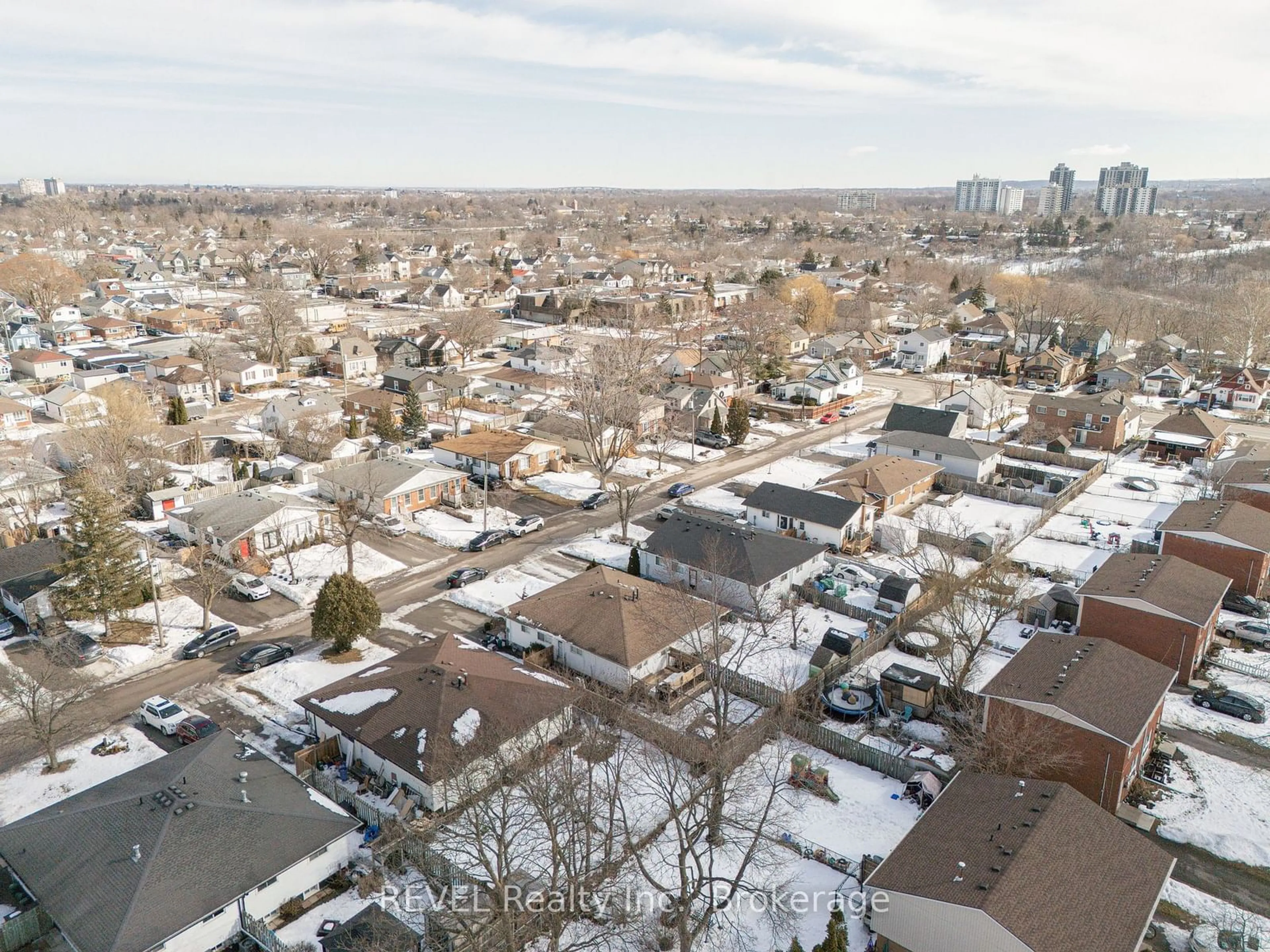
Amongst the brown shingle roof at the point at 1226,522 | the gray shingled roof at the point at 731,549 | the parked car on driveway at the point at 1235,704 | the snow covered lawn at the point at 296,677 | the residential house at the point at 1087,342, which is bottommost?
the snow covered lawn at the point at 296,677

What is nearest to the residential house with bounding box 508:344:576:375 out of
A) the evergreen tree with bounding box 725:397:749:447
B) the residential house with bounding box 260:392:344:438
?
the residential house with bounding box 260:392:344:438

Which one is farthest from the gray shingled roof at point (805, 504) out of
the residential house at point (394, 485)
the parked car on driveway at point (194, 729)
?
the parked car on driveway at point (194, 729)

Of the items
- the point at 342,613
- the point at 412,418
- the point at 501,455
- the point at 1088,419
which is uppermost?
the point at 1088,419

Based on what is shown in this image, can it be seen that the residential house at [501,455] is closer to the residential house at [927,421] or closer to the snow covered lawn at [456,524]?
the snow covered lawn at [456,524]

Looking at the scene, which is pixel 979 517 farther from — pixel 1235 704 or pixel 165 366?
pixel 165 366

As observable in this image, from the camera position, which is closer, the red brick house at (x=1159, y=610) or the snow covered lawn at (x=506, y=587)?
the red brick house at (x=1159, y=610)

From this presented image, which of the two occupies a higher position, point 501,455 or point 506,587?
point 501,455

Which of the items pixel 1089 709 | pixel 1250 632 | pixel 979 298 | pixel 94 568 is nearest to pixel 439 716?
pixel 94 568
